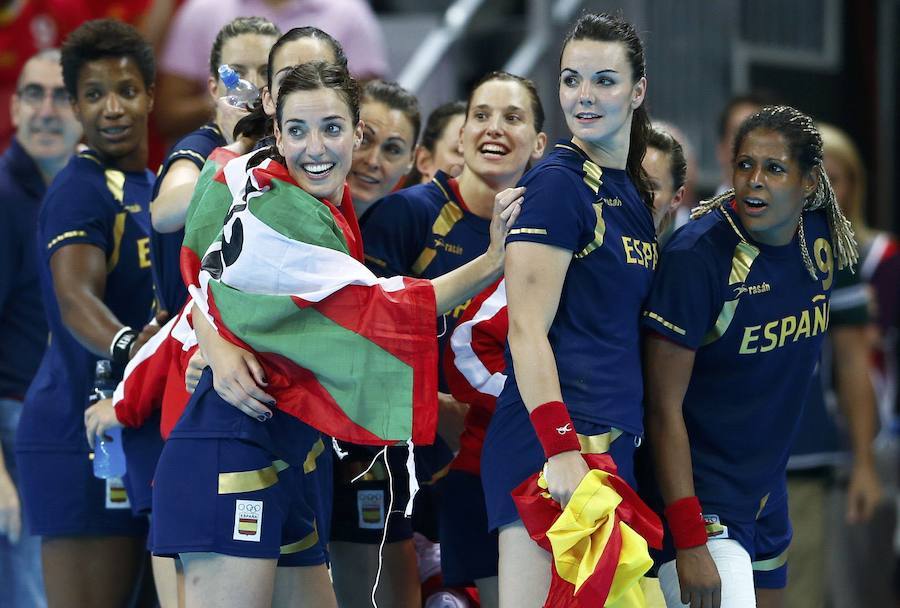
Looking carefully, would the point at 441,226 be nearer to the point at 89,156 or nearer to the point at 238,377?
the point at 238,377

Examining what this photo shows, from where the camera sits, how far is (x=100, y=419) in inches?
173

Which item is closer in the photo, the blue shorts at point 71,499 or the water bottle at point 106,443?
the water bottle at point 106,443

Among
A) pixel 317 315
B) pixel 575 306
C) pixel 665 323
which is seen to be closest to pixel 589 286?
Result: pixel 575 306

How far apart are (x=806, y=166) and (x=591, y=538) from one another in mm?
1269

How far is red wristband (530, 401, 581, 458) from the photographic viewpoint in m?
3.54

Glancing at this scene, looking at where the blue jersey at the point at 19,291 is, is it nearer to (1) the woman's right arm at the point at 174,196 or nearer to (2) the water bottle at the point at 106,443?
(2) the water bottle at the point at 106,443

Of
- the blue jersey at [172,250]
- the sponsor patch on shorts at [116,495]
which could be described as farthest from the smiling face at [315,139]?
the sponsor patch on shorts at [116,495]

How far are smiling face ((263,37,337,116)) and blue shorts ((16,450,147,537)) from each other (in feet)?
4.77

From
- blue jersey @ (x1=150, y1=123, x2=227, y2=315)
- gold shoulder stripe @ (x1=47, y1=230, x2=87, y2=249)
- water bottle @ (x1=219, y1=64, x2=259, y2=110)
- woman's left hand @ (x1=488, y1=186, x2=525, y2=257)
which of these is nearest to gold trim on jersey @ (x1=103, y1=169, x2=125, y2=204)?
gold shoulder stripe @ (x1=47, y1=230, x2=87, y2=249)

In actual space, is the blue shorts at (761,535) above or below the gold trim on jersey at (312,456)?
below

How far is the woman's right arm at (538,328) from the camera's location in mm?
3559

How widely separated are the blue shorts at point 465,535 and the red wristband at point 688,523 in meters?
0.65

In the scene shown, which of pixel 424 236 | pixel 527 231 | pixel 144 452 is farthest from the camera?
pixel 424 236

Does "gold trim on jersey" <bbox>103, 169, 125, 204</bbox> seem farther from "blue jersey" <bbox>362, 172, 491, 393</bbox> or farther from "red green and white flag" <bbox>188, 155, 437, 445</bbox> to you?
"red green and white flag" <bbox>188, 155, 437, 445</bbox>
